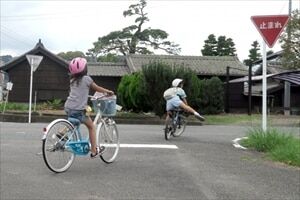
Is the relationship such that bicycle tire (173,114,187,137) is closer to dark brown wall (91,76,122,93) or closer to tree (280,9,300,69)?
tree (280,9,300,69)

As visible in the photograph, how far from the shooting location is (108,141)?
895 centimetres

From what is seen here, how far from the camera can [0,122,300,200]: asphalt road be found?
6973 mm

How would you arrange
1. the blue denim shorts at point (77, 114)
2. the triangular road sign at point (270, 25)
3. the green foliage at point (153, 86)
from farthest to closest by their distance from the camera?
1. the green foliage at point (153, 86)
2. the triangular road sign at point (270, 25)
3. the blue denim shorts at point (77, 114)

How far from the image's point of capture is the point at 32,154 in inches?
392

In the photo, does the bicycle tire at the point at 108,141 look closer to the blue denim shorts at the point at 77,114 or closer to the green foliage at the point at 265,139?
the blue denim shorts at the point at 77,114

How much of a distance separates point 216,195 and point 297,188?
4.61 ft

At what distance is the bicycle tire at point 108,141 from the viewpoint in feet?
28.5

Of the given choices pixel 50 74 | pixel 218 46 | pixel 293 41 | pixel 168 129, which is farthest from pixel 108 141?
pixel 218 46

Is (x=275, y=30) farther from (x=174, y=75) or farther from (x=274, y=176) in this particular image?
(x=174, y=75)

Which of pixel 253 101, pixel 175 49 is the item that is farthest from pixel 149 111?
pixel 175 49

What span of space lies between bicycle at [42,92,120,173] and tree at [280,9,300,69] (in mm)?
22228

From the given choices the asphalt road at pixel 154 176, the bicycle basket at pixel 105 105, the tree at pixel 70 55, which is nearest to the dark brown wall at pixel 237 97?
the tree at pixel 70 55

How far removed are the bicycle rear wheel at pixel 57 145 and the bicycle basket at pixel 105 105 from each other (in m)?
0.77

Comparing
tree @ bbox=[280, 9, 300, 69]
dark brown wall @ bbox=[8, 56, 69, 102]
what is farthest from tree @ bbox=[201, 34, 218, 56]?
tree @ bbox=[280, 9, 300, 69]
